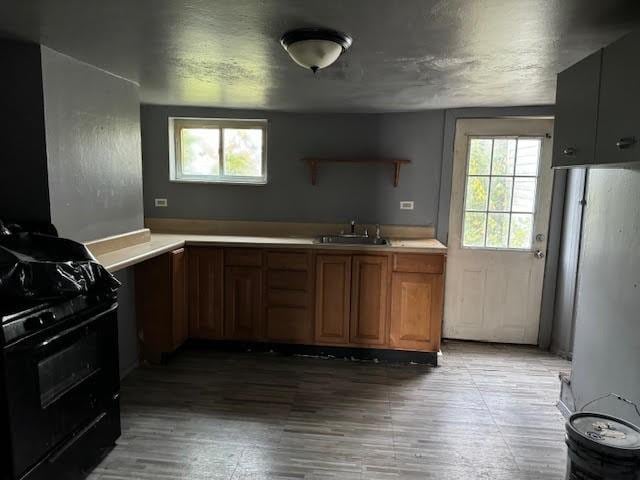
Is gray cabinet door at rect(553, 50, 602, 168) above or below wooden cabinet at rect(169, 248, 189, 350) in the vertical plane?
above

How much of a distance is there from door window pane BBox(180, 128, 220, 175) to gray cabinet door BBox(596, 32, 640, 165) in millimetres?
3029

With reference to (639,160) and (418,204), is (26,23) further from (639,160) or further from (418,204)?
(418,204)

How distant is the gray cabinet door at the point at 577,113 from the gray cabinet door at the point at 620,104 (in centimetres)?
5

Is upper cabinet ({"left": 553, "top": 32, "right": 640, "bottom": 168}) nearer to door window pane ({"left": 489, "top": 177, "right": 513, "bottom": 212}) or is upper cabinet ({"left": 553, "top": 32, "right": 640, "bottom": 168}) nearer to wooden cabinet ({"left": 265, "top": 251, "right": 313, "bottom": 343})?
door window pane ({"left": 489, "top": 177, "right": 513, "bottom": 212})

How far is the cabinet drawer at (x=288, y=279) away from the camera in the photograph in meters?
3.33

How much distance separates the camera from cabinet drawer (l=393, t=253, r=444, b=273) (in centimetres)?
318

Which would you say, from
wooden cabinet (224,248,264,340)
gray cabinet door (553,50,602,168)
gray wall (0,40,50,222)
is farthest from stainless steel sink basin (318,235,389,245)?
gray wall (0,40,50,222)

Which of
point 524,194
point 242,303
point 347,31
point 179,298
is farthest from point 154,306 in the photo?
point 524,194

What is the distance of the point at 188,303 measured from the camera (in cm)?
342

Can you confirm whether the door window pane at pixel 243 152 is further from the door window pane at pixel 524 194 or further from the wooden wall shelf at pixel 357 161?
the door window pane at pixel 524 194

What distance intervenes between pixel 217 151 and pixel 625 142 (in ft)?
10.4

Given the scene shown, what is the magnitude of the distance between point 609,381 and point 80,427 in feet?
8.09

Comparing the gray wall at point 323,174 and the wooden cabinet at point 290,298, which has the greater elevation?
the gray wall at point 323,174

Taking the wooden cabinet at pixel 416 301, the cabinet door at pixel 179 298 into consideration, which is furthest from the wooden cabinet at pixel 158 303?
the wooden cabinet at pixel 416 301
